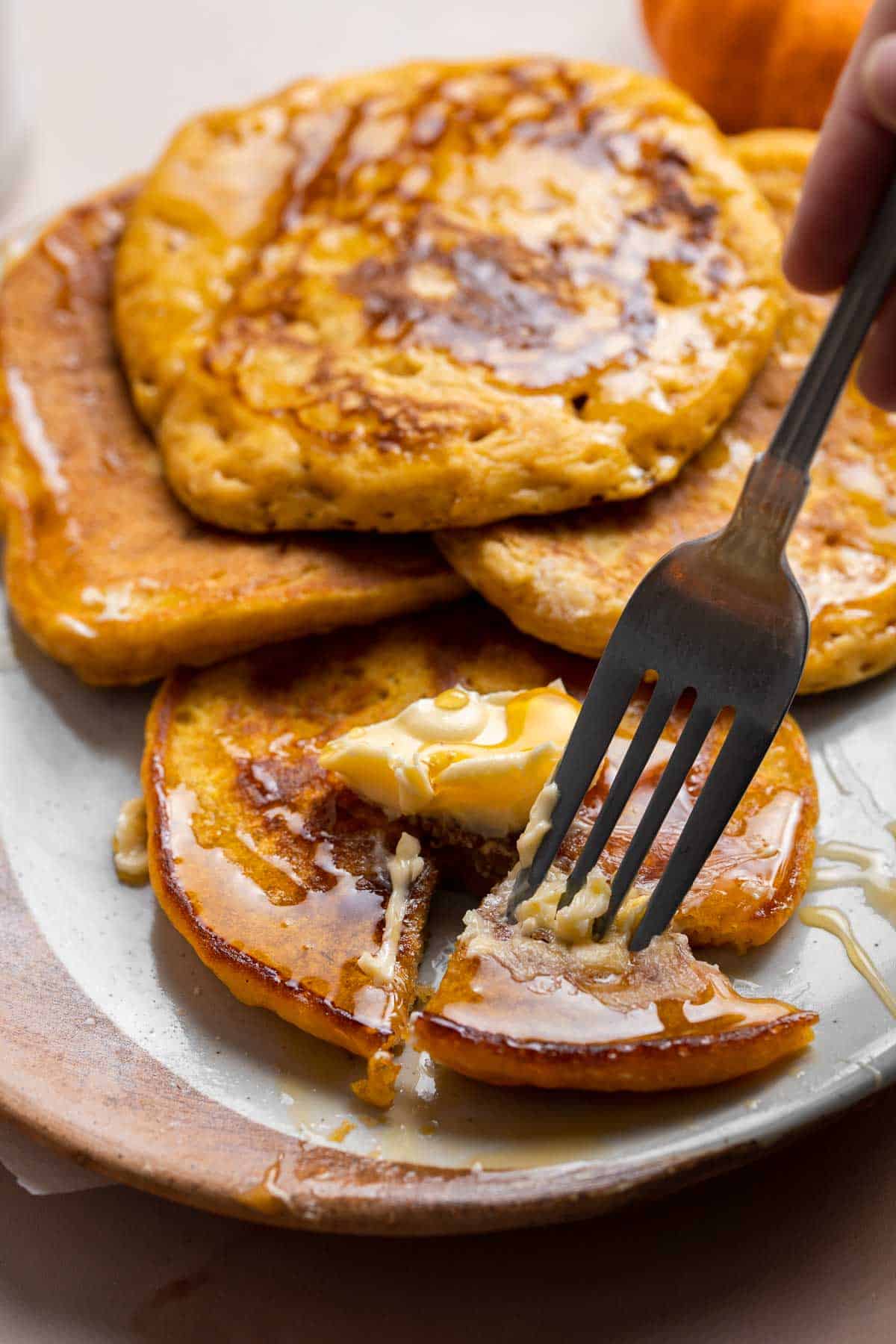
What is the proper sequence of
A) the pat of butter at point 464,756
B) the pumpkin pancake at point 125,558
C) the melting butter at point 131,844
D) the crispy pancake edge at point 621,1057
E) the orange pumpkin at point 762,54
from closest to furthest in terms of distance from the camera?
the crispy pancake edge at point 621,1057
the pat of butter at point 464,756
the melting butter at point 131,844
the pumpkin pancake at point 125,558
the orange pumpkin at point 762,54

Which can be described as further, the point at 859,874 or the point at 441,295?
the point at 441,295

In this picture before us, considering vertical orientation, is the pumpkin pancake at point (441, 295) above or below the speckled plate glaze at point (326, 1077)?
above

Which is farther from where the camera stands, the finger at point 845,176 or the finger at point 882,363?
the finger at point 882,363

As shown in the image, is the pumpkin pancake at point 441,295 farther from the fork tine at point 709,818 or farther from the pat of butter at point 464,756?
the fork tine at point 709,818

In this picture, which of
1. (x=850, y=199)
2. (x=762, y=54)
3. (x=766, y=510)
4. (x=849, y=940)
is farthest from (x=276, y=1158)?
(x=762, y=54)

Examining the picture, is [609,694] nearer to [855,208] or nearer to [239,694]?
[239,694]

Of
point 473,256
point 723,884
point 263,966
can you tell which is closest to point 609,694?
point 723,884

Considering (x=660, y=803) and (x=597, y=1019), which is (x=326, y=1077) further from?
(x=660, y=803)

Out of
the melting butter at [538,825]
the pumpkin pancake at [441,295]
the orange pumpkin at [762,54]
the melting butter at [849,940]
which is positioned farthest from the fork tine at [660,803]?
the orange pumpkin at [762,54]
